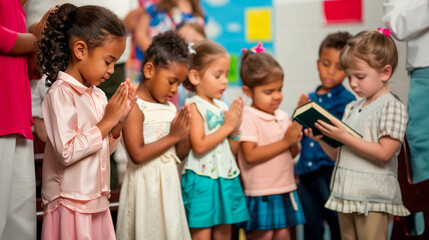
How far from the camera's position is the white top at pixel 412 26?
189 cm

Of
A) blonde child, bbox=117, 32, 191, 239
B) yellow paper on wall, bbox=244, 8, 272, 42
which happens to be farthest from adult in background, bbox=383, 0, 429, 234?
yellow paper on wall, bbox=244, 8, 272, 42

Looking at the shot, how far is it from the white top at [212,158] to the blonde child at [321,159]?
1.58ft

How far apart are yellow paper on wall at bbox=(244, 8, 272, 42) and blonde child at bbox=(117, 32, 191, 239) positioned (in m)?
2.17

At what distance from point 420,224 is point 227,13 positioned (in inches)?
95.8

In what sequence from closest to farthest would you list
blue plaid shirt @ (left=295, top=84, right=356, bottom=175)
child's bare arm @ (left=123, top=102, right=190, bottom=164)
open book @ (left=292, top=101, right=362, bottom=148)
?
child's bare arm @ (left=123, top=102, right=190, bottom=164) → open book @ (left=292, top=101, right=362, bottom=148) → blue plaid shirt @ (left=295, top=84, right=356, bottom=175)

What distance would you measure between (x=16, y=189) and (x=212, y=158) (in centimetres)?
84

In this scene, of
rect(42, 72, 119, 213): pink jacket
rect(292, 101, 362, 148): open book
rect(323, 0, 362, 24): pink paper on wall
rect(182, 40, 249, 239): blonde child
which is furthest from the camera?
rect(323, 0, 362, 24): pink paper on wall

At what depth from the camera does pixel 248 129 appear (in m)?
2.25

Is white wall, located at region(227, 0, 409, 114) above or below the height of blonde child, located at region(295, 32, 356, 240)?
above

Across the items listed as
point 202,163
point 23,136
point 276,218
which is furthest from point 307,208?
point 23,136

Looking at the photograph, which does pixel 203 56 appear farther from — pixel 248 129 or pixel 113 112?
pixel 113 112

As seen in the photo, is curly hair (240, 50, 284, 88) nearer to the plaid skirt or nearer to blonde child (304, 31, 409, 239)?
blonde child (304, 31, 409, 239)

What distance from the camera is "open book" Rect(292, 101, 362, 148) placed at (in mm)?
1908

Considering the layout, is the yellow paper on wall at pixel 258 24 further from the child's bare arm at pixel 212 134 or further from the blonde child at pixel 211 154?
the child's bare arm at pixel 212 134
